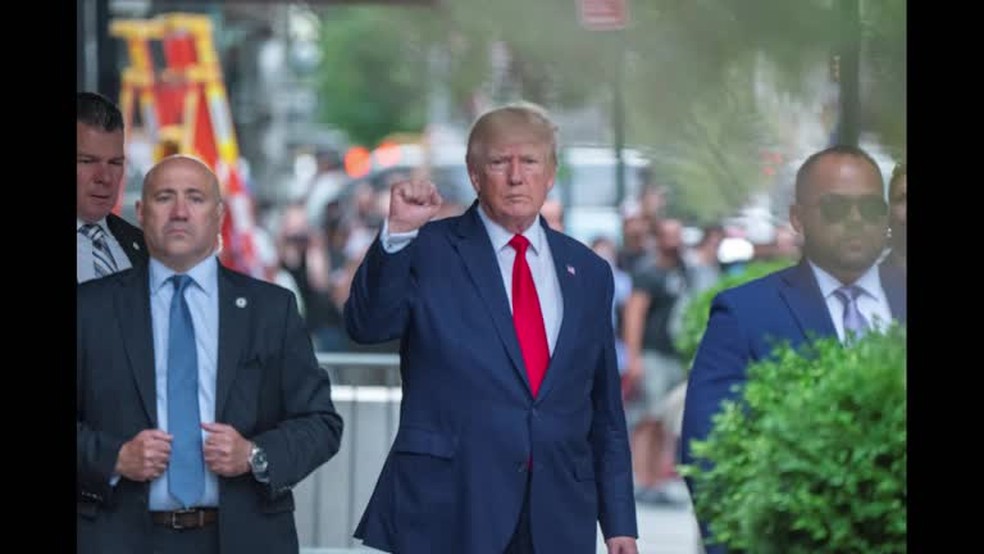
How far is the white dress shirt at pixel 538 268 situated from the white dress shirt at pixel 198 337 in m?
0.75

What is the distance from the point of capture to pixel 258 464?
5711 millimetres

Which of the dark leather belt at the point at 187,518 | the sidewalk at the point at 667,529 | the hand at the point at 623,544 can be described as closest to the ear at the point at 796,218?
the hand at the point at 623,544

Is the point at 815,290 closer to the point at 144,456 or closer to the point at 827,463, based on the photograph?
the point at 827,463

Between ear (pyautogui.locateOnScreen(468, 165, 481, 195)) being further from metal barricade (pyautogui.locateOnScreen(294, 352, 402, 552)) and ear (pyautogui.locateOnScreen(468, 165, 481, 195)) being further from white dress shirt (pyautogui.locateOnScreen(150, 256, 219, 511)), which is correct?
metal barricade (pyautogui.locateOnScreen(294, 352, 402, 552))

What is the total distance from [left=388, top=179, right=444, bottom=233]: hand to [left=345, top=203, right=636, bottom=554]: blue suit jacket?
0.11 m

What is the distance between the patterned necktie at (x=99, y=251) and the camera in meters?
6.24

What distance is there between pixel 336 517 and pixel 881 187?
4.37m

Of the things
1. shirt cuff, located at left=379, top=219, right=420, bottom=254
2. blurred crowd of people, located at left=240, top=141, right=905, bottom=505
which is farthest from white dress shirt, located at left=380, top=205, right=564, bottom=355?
blurred crowd of people, located at left=240, top=141, right=905, bottom=505

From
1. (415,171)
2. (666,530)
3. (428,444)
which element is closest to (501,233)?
(428,444)

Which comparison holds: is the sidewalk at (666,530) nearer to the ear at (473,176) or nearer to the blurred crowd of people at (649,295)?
the blurred crowd of people at (649,295)

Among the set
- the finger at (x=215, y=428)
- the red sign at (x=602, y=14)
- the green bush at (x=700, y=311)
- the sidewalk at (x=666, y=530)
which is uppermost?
the red sign at (x=602, y=14)
